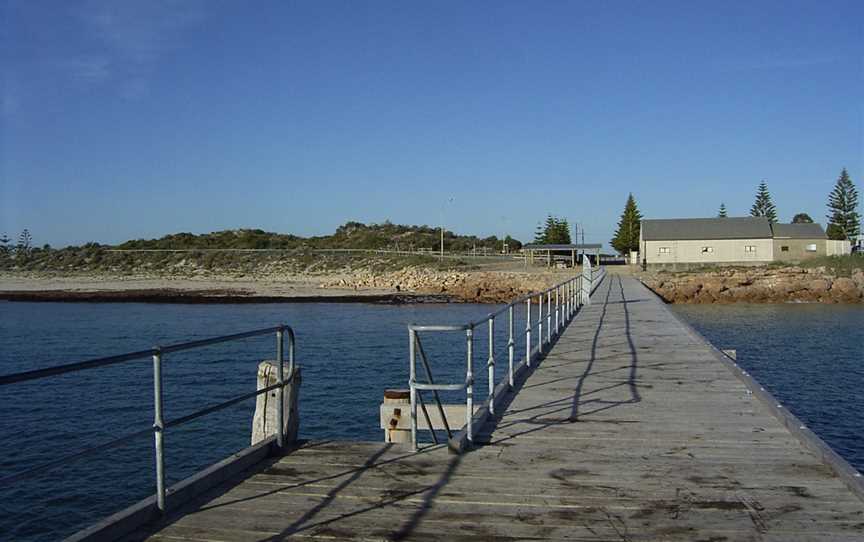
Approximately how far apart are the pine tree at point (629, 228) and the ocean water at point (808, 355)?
162ft

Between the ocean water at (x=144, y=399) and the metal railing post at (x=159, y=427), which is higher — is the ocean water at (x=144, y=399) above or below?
below

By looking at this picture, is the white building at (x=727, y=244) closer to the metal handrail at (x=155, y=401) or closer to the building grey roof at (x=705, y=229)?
the building grey roof at (x=705, y=229)

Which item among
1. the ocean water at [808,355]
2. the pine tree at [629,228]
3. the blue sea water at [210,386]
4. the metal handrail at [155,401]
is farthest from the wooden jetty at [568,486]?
the pine tree at [629,228]

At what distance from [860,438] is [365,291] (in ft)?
138

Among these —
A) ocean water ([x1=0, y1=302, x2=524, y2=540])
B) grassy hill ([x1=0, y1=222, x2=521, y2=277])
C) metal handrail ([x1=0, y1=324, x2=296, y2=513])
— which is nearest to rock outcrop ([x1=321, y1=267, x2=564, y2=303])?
grassy hill ([x1=0, y1=222, x2=521, y2=277])

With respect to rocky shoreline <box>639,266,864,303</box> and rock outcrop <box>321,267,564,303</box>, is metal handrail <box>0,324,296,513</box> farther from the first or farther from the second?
rocky shoreline <box>639,266,864,303</box>

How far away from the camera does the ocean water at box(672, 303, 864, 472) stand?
46.2 feet

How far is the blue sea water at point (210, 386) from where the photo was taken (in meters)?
10.9

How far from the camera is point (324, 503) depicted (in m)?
4.75

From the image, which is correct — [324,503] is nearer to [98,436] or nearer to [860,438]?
[98,436]

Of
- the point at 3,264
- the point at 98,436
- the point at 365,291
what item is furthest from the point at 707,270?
the point at 3,264

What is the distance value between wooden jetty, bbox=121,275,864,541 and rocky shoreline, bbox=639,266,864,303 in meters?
41.7

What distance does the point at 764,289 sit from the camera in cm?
4838

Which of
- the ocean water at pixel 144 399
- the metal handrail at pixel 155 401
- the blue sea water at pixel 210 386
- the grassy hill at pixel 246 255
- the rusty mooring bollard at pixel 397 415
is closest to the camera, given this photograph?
the metal handrail at pixel 155 401
